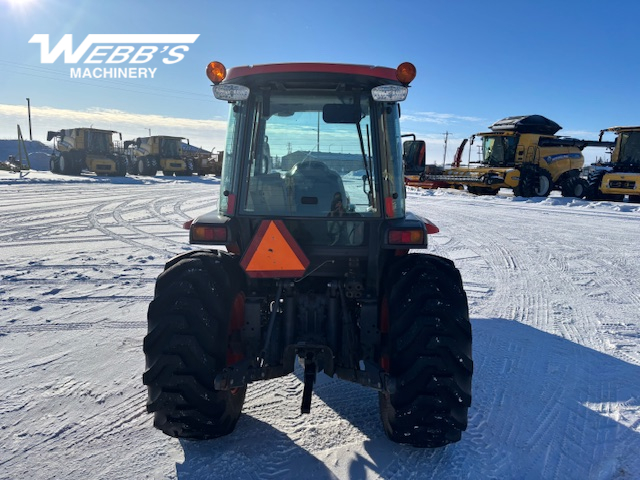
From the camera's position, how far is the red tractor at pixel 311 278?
2.35m

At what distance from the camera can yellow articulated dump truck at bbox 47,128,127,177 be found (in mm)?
26719

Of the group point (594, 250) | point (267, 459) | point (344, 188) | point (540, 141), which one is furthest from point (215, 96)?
point (540, 141)

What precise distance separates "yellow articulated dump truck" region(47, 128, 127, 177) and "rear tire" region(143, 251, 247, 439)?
91.3 ft

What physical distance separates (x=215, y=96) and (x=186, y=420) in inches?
71.0

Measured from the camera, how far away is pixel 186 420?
240 cm

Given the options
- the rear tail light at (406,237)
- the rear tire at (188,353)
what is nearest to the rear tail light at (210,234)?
the rear tire at (188,353)

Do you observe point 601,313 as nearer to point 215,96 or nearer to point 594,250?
point 594,250

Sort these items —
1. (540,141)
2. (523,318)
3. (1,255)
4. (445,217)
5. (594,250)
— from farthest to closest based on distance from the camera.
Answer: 1. (540,141)
2. (445,217)
3. (594,250)
4. (1,255)
5. (523,318)

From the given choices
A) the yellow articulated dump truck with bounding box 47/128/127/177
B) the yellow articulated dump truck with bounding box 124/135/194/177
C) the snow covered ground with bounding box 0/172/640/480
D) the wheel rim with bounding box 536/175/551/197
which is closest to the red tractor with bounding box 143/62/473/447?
the snow covered ground with bounding box 0/172/640/480

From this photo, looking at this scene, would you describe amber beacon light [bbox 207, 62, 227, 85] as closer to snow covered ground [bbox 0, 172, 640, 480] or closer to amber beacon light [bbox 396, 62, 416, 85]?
amber beacon light [bbox 396, 62, 416, 85]

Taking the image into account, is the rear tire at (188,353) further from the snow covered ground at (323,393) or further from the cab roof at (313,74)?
the cab roof at (313,74)

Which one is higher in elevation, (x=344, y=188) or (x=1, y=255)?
(x=344, y=188)

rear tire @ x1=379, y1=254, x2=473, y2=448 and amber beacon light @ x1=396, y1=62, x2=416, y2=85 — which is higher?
amber beacon light @ x1=396, y1=62, x2=416, y2=85

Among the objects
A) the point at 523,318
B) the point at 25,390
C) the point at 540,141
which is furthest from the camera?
the point at 540,141
